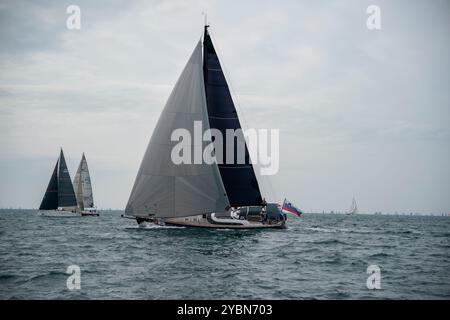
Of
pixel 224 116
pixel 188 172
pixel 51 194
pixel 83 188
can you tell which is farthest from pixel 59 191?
pixel 188 172

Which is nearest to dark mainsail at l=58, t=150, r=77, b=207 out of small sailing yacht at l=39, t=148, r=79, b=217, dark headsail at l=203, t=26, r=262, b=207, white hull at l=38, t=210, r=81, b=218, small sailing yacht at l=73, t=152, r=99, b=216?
small sailing yacht at l=39, t=148, r=79, b=217

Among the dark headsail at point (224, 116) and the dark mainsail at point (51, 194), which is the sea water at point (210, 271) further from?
the dark mainsail at point (51, 194)

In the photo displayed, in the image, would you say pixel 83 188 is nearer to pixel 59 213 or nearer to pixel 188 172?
pixel 59 213

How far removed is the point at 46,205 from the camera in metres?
85.1

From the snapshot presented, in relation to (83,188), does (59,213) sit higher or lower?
lower

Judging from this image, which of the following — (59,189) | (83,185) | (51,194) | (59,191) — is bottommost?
(51,194)

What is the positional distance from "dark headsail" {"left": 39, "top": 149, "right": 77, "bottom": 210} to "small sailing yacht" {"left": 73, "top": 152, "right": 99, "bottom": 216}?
7067 millimetres

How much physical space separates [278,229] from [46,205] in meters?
56.6

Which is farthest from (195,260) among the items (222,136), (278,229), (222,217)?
(278,229)

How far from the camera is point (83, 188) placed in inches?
3693

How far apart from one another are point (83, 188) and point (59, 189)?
9.53 m

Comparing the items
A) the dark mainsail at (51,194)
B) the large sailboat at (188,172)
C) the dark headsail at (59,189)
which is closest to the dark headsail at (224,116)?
the large sailboat at (188,172)

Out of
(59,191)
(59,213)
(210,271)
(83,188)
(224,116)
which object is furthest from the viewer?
(83,188)
